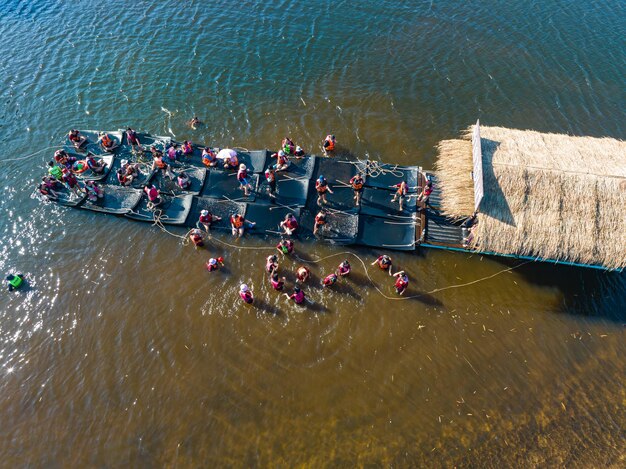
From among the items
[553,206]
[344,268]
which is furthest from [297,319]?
[553,206]

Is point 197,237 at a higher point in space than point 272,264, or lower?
higher

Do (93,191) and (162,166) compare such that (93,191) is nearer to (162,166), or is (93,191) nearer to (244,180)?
(162,166)

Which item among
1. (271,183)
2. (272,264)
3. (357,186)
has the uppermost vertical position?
(357,186)

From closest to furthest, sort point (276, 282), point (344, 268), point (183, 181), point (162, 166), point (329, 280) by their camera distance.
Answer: point (276, 282) → point (329, 280) → point (344, 268) → point (183, 181) → point (162, 166)

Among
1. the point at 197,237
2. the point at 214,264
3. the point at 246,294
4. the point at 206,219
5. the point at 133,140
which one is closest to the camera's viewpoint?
the point at 246,294

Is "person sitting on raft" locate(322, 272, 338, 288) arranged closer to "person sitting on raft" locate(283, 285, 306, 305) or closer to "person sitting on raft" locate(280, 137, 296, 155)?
"person sitting on raft" locate(283, 285, 306, 305)

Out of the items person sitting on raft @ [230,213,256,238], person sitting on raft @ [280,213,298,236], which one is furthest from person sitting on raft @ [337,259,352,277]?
person sitting on raft @ [230,213,256,238]

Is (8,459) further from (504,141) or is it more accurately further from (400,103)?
Result: (400,103)

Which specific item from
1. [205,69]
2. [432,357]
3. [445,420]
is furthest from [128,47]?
[445,420]

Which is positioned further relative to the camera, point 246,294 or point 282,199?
point 282,199
